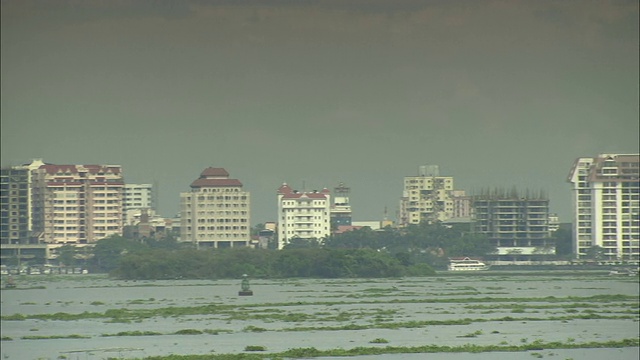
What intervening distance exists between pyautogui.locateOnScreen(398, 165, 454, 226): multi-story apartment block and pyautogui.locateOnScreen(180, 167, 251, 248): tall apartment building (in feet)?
53.5

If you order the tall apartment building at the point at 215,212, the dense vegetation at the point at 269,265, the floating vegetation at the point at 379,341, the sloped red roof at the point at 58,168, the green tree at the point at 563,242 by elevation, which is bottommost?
the floating vegetation at the point at 379,341

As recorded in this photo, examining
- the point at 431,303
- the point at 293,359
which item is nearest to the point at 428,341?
the point at 293,359

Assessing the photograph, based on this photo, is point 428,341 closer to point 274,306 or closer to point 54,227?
point 274,306

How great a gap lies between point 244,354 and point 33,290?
35394 millimetres

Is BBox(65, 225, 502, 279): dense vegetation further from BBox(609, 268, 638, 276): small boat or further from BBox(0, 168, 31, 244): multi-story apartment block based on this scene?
BBox(0, 168, 31, 244): multi-story apartment block

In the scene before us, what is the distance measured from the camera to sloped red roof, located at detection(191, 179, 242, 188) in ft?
325

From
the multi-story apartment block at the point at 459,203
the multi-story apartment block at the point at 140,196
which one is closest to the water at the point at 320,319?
the multi-story apartment block at the point at 459,203

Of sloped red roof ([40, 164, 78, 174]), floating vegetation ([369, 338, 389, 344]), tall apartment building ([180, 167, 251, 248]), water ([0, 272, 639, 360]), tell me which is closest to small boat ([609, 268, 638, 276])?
water ([0, 272, 639, 360])

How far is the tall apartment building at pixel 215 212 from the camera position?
9625cm

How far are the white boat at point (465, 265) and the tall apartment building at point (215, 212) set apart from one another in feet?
50.8

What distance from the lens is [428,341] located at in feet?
99.3

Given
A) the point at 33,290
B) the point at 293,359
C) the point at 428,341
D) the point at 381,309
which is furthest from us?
the point at 33,290

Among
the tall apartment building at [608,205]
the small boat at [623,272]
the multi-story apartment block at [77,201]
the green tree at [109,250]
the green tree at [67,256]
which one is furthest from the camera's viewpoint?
the multi-story apartment block at [77,201]

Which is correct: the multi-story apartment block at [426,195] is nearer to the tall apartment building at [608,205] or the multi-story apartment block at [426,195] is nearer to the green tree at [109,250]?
the tall apartment building at [608,205]
